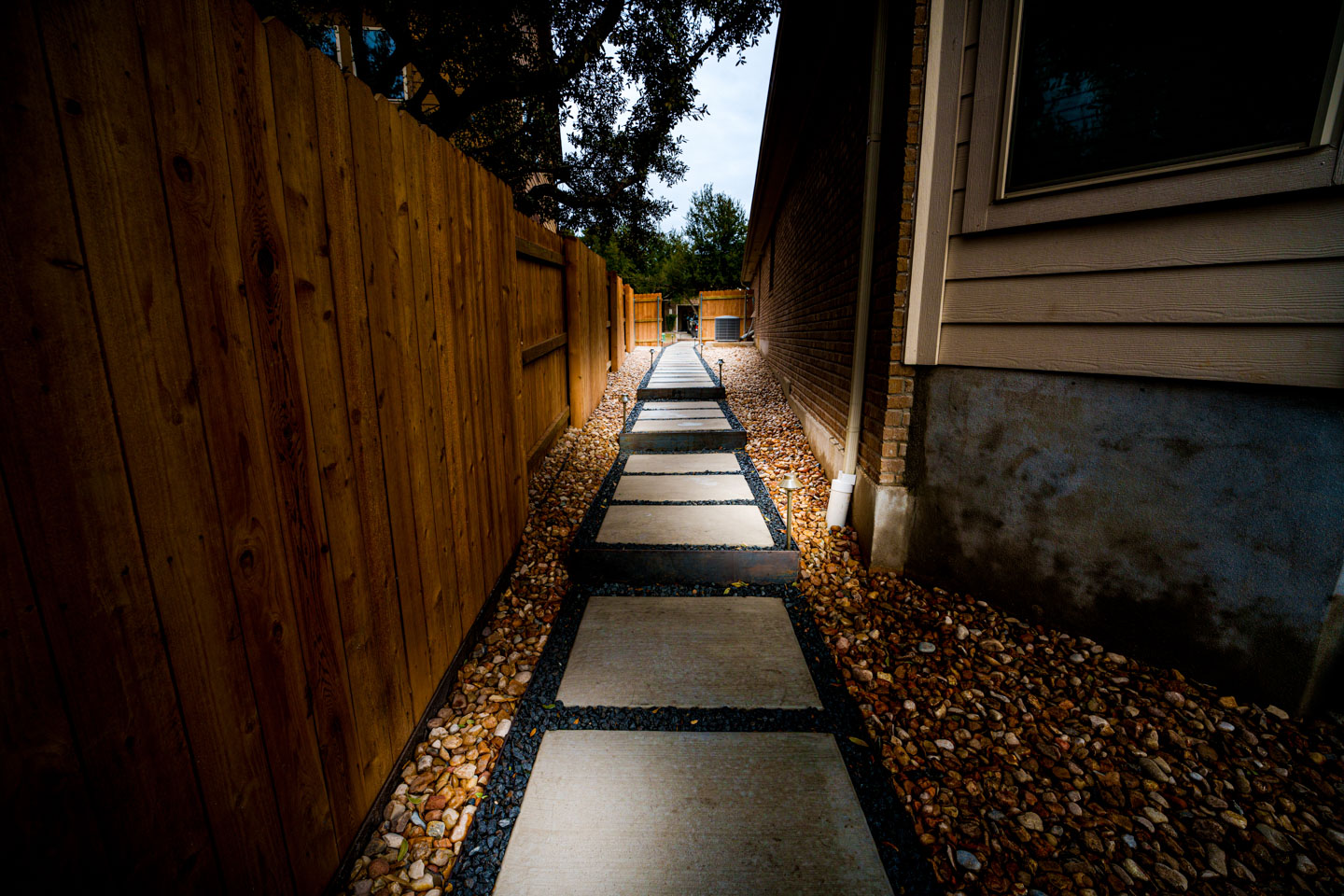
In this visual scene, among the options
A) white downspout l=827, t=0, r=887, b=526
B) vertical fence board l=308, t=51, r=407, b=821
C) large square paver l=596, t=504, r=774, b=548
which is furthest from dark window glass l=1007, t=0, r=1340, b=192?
vertical fence board l=308, t=51, r=407, b=821

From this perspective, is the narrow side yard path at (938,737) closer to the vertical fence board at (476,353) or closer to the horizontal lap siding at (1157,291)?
the vertical fence board at (476,353)

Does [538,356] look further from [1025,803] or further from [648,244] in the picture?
[648,244]

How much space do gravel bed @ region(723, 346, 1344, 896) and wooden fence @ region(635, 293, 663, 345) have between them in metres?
17.1

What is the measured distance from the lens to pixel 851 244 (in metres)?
3.70

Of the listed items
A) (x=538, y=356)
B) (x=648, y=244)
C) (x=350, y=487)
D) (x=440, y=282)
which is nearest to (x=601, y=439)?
(x=538, y=356)

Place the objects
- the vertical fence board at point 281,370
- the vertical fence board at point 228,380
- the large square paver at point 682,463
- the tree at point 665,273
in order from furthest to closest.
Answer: the tree at point 665,273 < the large square paver at point 682,463 < the vertical fence board at point 281,370 < the vertical fence board at point 228,380

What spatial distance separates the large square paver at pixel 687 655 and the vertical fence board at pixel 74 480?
54.9 inches

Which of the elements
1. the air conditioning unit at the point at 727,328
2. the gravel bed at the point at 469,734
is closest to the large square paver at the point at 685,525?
the gravel bed at the point at 469,734

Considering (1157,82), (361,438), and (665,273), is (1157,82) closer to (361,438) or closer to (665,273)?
(361,438)

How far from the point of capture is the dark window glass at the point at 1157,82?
185 cm

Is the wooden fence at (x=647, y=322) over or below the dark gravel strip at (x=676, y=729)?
over

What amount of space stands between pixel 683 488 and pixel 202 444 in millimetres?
3330

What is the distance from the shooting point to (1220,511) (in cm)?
206

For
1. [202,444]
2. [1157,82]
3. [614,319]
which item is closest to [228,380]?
[202,444]
